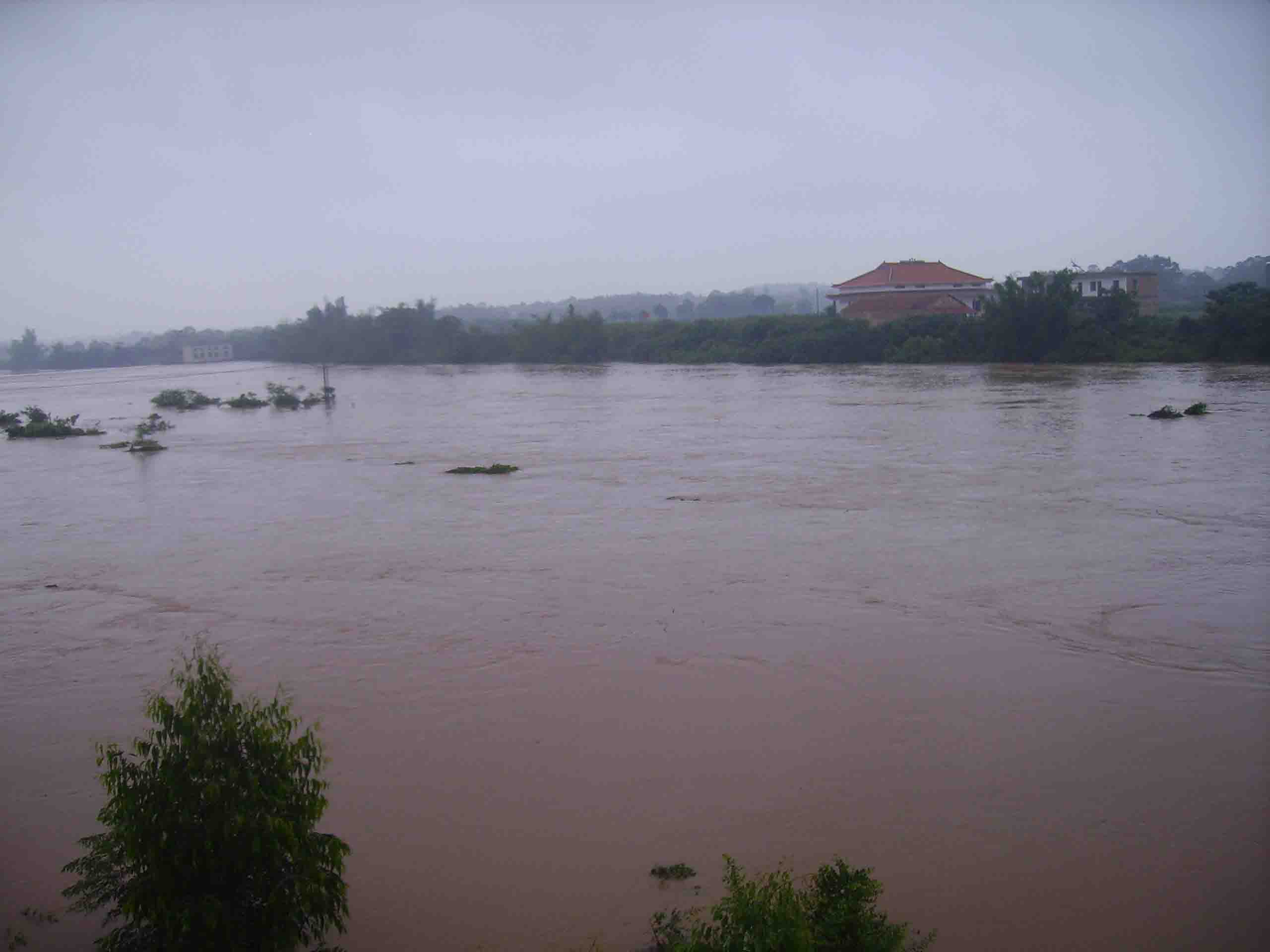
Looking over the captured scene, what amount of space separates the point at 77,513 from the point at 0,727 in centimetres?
697

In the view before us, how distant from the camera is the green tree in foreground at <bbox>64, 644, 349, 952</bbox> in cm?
286

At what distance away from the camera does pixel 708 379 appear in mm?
30266

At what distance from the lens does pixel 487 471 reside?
13.1 meters

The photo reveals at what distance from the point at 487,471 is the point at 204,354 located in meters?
51.1

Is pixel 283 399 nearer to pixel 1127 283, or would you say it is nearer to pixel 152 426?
pixel 152 426

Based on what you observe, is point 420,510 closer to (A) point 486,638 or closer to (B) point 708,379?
(A) point 486,638

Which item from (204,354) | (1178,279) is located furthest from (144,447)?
(1178,279)

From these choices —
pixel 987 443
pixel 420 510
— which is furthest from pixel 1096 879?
pixel 987 443

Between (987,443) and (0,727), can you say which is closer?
(0,727)

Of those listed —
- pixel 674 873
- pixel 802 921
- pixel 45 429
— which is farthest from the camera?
pixel 45 429

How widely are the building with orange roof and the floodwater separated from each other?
24917mm

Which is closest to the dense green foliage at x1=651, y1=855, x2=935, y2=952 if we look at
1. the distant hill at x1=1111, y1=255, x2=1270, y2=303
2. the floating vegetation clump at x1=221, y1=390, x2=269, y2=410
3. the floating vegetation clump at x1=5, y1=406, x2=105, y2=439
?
the floating vegetation clump at x1=5, y1=406, x2=105, y2=439

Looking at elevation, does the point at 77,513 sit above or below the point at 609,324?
below

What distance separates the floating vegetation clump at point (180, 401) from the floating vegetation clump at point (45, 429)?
5613mm
